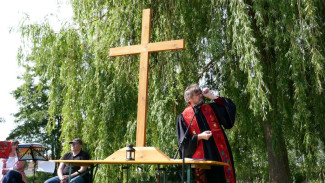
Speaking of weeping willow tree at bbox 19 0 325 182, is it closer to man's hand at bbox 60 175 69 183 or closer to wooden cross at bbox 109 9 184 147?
man's hand at bbox 60 175 69 183

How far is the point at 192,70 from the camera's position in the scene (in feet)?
19.2

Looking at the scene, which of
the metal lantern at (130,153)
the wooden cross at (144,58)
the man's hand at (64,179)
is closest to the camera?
the metal lantern at (130,153)

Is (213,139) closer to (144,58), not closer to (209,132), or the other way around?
(209,132)

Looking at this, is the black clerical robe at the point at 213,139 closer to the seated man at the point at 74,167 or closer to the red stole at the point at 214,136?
the red stole at the point at 214,136

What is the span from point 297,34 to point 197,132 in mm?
2078

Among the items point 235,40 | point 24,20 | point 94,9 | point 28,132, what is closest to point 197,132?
point 235,40

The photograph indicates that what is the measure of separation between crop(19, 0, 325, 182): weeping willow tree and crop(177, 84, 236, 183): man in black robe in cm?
102

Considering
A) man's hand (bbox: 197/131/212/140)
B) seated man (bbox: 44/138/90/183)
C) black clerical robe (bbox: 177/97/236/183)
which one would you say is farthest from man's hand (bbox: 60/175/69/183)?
man's hand (bbox: 197/131/212/140)

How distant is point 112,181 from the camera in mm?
5902

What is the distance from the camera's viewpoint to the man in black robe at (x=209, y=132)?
11.0 ft

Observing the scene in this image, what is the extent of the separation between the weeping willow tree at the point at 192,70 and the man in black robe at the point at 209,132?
1.02 meters

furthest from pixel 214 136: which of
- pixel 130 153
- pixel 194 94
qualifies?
Answer: pixel 130 153

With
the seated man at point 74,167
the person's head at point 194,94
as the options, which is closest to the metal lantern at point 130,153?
the person's head at point 194,94

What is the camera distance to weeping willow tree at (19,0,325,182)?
473 cm
